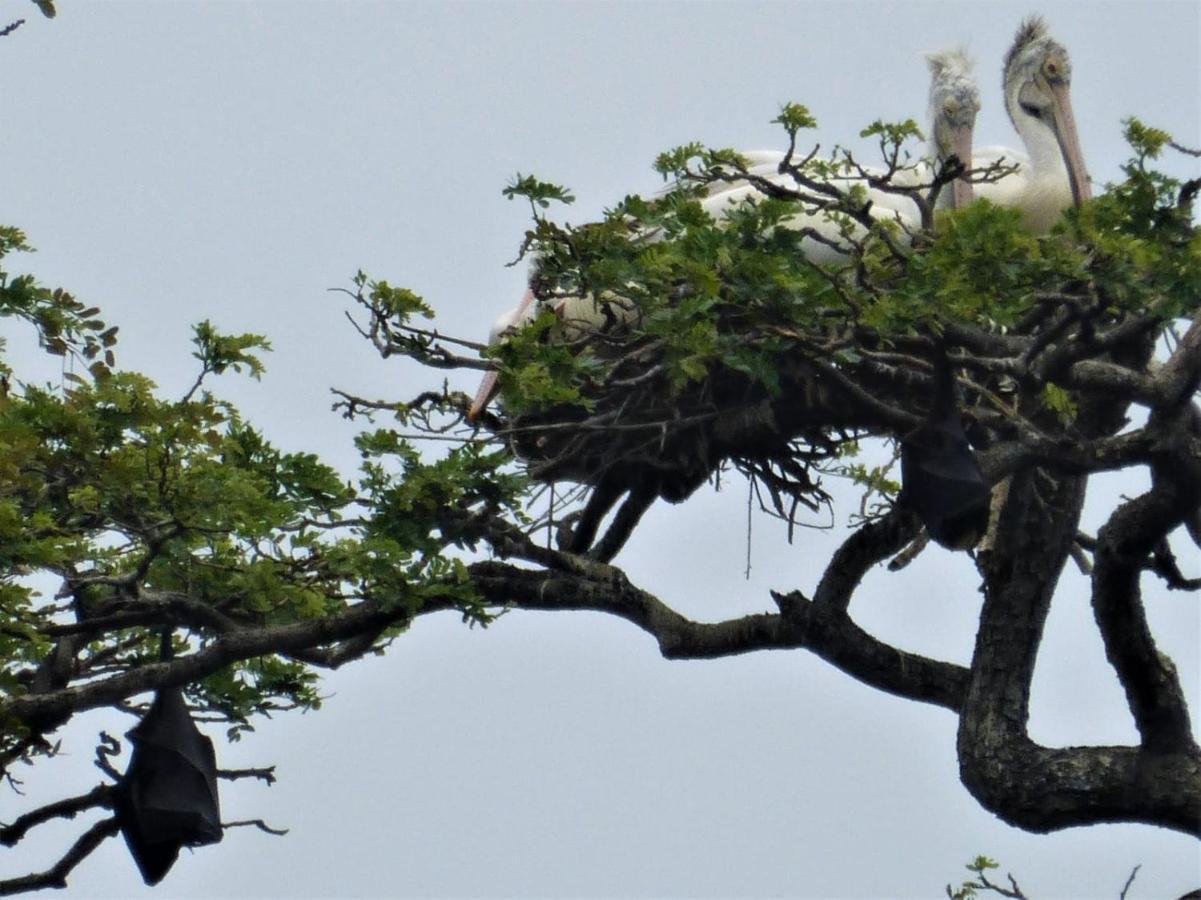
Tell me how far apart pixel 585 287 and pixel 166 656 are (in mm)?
2003

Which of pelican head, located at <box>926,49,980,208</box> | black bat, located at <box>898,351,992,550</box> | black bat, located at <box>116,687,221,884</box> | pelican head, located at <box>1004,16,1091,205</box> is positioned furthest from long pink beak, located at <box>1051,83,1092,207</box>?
black bat, located at <box>116,687,221,884</box>

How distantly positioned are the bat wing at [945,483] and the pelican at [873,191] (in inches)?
53.0

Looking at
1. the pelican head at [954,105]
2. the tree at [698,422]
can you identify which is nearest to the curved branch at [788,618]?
the tree at [698,422]

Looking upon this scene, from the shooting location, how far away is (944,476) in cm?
669

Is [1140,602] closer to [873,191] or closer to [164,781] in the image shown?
[873,191]

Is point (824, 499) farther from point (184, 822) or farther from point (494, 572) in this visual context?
point (184, 822)

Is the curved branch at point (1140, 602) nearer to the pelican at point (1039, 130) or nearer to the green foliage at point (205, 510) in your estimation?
the green foliage at point (205, 510)

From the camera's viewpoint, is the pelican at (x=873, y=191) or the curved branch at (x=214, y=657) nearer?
the curved branch at (x=214, y=657)

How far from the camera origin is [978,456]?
6672 mm

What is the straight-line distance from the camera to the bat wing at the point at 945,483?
6.63 meters

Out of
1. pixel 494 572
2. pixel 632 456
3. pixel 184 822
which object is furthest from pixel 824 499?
pixel 184 822

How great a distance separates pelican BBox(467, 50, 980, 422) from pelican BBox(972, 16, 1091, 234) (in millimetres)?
218

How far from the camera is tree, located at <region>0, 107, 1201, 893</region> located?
20.2ft

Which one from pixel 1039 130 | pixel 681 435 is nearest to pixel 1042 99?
pixel 1039 130
